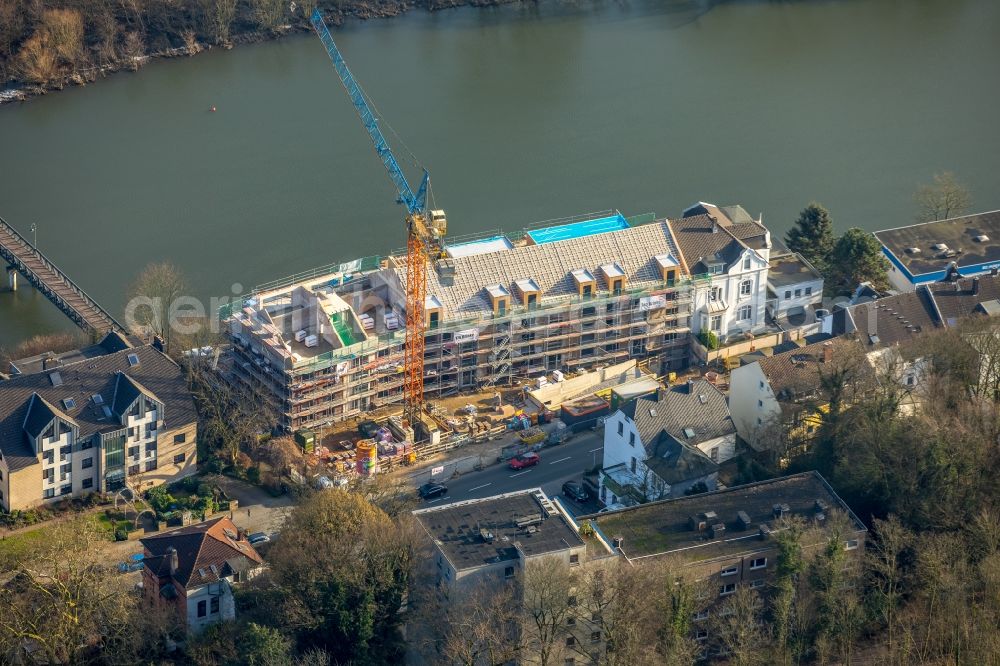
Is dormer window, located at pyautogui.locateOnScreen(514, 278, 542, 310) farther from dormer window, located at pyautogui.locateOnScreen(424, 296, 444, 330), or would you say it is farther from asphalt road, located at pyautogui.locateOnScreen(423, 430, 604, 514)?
asphalt road, located at pyautogui.locateOnScreen(423, 430, 604, 514)

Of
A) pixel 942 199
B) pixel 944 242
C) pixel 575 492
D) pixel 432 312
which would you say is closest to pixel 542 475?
pixel 575 492

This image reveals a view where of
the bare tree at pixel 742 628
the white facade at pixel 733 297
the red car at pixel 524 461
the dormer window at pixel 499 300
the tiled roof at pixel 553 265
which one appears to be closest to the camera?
the bare tree at pixel 742 628

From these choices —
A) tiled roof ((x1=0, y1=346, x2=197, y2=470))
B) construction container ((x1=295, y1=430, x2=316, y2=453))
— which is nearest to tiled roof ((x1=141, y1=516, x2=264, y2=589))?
tiled roof ((x1=0, y1=346, x2=197, y2=470))

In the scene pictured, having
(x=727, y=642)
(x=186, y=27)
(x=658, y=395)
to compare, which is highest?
(x=186, y=27)

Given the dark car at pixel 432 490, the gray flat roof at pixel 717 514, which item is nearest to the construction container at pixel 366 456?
the dark car at pixel 432 490

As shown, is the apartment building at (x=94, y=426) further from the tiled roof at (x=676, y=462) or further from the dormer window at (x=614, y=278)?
the dormer window at (x=614, y=278)

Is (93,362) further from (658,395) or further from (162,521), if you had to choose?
(658,395)

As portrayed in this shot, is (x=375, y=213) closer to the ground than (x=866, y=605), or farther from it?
farther from it

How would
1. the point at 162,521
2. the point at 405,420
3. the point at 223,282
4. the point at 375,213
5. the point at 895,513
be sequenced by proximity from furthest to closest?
the point at 375,213
the point at 223,282
the point at 405,420
the point at 162,521
the point at 895,513

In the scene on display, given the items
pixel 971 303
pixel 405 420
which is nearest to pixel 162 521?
pixel 405 420
